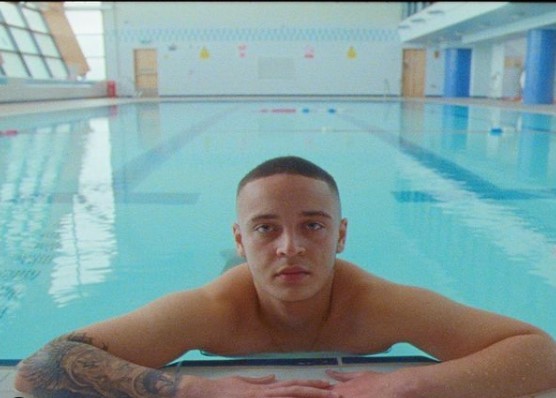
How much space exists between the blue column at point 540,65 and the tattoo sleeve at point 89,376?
17.6 metres

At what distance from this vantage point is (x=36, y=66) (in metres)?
21.8

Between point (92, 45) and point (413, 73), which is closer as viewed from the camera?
point (92, 45)

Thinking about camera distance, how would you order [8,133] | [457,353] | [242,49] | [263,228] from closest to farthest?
[263,228]
[457,353]
[8,133]
[242,49]

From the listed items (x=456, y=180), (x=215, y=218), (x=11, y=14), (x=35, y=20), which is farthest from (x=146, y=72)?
(x=215, y=218)

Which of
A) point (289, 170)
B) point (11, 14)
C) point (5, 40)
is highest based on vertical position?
point (11, 14)

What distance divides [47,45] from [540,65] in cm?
1693

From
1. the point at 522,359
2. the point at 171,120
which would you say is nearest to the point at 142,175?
the point at 522,359

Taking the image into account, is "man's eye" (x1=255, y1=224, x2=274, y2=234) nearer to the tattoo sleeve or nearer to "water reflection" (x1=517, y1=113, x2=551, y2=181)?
the tattoo sleeve

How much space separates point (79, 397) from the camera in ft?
4.75

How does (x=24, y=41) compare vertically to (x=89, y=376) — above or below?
above

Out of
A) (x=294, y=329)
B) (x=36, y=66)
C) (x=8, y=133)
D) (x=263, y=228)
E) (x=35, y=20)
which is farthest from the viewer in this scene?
(x=35, y=20)

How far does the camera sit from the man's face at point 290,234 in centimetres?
148

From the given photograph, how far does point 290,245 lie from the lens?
57.3 inches

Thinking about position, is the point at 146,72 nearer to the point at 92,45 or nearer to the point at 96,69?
the point at 96,69
